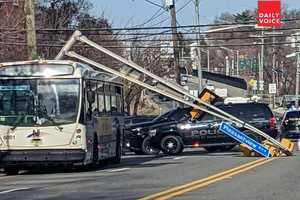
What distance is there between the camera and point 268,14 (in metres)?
45.6

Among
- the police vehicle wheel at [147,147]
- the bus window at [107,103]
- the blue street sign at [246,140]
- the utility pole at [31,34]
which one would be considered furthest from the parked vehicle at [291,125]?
the bus window at [107,103]

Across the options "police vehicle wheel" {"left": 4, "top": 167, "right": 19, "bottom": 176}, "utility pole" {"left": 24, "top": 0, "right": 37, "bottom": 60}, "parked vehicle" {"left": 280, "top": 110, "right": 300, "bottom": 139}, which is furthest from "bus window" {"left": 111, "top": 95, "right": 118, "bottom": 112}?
"parked vehicle" {"left": 280, "top": 110, "right": 300, "bottom": 139}

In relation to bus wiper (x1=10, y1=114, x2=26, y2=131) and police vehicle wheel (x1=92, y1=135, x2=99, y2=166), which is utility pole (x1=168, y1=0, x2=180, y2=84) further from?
bus wiper (x1=10, y1=114, x2=26, y2=131)

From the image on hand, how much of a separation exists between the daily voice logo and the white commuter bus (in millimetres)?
25044

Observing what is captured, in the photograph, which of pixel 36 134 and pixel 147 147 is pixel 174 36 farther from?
pixel 36 134

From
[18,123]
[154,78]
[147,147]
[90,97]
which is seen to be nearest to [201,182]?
[90,97]

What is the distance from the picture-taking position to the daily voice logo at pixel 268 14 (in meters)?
44.7

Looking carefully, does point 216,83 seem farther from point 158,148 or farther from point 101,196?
point 101,196

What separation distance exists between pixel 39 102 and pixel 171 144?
1109cm

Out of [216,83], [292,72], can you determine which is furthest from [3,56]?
[292,72]

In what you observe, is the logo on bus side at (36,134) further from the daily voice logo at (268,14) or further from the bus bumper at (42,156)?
the daily voice logo at (268,14)

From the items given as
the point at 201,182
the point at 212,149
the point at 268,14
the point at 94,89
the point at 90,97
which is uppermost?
the point at 268,14

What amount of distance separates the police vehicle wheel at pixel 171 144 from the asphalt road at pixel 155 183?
715cm

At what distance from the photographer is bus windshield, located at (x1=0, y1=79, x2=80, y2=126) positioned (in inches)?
806
